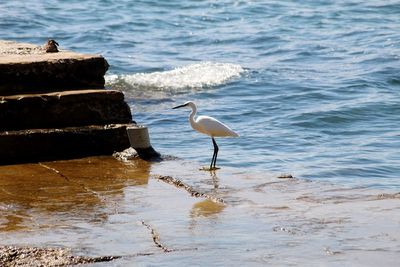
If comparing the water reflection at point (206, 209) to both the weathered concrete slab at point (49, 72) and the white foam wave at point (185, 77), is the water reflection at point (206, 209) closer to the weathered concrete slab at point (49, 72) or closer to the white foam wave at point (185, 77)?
the weathered concrete slab at point (49, 72)

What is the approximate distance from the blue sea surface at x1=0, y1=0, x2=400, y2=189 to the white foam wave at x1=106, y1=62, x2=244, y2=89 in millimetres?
24

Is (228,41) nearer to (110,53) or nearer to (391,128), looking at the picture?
(110,53)

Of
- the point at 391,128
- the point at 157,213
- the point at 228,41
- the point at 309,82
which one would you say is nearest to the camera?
the point at 157,213

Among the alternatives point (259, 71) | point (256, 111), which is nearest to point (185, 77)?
point (259, 71)

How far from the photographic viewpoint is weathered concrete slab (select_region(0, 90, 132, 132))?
8672mm

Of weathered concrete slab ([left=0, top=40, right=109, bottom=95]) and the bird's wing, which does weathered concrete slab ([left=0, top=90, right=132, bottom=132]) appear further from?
the bird's wing

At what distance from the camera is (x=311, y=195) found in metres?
7.46

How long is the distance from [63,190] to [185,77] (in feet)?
30.2

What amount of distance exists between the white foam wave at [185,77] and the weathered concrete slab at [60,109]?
21.7 feet

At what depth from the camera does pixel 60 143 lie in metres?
8.73

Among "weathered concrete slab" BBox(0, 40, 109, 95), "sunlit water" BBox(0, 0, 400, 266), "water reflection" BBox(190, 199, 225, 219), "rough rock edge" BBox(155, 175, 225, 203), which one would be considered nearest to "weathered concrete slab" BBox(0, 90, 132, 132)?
"weathered concrete slab" BBox(0, 40, 109, 95)

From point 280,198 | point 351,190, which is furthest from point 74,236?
point 351,190

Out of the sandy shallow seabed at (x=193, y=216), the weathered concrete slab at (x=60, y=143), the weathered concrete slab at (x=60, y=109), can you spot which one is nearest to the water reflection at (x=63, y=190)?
the sandy shallow seabed at (x=193, y=216)

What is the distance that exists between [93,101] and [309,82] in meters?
7.45
